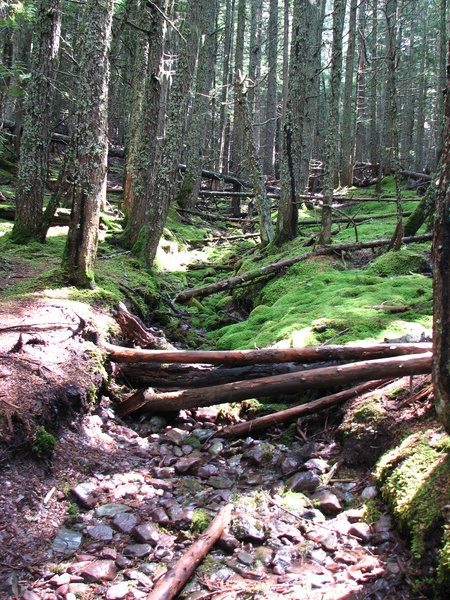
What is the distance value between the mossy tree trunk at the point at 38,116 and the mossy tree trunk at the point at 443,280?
8690 millimetres

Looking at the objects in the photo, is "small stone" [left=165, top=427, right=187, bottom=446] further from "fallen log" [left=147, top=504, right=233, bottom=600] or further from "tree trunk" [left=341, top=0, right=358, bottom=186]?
"tree trunk" [left=341, top=0, right=358, bottom=186]

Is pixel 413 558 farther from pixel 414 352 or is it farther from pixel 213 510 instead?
pixel 414 352

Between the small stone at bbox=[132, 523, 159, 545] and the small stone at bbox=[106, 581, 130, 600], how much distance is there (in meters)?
0.49

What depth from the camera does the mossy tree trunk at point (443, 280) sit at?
294 cm

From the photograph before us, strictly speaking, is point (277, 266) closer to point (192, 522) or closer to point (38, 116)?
point (38, 116)

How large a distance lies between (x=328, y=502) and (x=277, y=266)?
6804 mm

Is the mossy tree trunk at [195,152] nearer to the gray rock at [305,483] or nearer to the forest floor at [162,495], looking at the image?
the forest floor at [162,495]

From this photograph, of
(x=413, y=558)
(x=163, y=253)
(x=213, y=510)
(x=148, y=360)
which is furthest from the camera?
(x=163, y=253)

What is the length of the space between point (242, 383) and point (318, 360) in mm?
958

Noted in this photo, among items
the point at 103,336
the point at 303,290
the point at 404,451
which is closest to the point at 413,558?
the point at 404,451

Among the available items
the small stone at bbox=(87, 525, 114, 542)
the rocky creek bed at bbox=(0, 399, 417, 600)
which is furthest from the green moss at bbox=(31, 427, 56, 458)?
the small stone at bbox=(87, 525, 114, 542)

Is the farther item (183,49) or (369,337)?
(183,49)

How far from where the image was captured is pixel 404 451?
3979 millimetres

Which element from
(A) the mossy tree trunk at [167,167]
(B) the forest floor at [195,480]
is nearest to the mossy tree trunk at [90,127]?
(B) the forest floor at [195,480]
